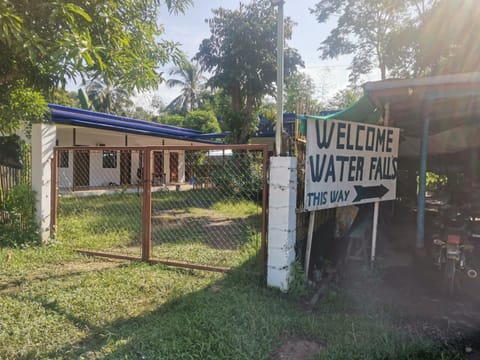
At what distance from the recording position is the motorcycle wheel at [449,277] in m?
3.91

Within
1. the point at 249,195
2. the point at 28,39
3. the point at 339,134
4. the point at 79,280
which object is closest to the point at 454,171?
the point at 339,134

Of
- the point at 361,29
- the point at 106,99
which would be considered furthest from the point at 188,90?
the point at 361,29

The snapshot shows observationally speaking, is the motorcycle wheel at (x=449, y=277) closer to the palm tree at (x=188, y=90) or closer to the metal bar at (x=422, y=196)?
the metal bar at (x=422, y=196)

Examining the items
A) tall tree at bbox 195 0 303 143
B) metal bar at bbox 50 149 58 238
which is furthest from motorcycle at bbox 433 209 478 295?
tall tree at bbox 195 0 303 143

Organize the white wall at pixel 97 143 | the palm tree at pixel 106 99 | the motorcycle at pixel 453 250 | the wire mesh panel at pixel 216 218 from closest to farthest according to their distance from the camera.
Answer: the motorcycle at pixel 453 250, the wire mesh panel at pixel 216 218, the white wall at pixel 97 143, the palm tree at pixel 106 99

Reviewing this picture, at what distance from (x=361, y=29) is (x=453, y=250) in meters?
18.6

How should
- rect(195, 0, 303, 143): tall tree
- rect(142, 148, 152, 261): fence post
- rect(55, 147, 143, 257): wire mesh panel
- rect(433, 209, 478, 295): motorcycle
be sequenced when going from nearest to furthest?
rect(433, 209, 478, 295): motorcycle
rect(142, 148, 152, 261): fence post
rect(55, 147, 143, 257): wire mesh panel
rect(195, 0, 303, 143): tall tree

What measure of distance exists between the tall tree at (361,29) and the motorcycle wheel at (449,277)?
15.5 meters

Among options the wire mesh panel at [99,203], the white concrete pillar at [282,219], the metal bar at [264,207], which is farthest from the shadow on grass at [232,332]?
the wire mesh panel at [99,203]

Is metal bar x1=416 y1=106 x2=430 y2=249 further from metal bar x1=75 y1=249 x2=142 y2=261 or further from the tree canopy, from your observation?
metal bar x1=75 y1=249 x2=142 y2=261

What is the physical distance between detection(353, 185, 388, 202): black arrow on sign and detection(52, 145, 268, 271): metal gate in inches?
49.6

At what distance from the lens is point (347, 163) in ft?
13.8

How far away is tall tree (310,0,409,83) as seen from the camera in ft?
59.8

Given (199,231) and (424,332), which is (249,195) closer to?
(199,231)
